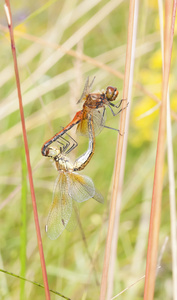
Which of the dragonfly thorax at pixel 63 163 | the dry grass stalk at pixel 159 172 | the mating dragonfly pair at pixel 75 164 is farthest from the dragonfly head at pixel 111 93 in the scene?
the dry grass stalk at pixel 159 172

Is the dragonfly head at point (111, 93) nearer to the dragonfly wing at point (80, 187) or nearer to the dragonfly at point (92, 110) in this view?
the dragonfly at point (92, 110)

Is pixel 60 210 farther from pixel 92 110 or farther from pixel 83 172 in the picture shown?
pixel 83 172

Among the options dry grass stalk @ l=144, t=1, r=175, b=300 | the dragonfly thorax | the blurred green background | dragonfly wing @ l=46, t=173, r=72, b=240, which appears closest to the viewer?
dry grass stalk @ l=144, t=1, r=175, b=300

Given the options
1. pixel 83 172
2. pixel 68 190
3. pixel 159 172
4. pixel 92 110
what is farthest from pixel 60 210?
pixel 83 172

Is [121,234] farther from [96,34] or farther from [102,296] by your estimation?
[96,34]

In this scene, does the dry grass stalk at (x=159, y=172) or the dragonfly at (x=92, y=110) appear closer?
the dry grass stalk at (x=159, y=172)

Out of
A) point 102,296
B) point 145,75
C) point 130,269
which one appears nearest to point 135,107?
point 145,75

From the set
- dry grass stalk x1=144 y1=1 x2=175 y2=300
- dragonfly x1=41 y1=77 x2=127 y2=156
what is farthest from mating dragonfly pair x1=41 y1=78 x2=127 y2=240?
dry grass stalk x1=144 y1=1 x2=175 y2=300

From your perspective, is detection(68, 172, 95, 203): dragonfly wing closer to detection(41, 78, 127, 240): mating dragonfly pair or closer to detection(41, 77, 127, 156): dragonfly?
detection(41, 78, 127, 240): mating dragonfly pair
